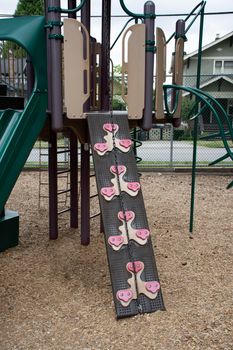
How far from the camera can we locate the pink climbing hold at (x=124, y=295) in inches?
108

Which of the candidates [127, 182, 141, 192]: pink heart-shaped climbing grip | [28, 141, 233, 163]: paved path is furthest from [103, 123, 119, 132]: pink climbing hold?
[28, 141, 233, 163]: paved path

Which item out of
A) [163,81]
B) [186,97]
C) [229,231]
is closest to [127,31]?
[163,81]

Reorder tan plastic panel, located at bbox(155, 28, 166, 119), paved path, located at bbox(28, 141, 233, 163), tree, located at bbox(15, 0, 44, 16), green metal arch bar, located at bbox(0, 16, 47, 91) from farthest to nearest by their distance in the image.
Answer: tree, located at bbox(15, 0, 44, 16)
paved path, located at bbox(28, 141, 233, 163)
tan plastic panel, located at bbox(155, 28, 166, 119)
green metal arch bar, located at bbox(0, 16, 47, 91)

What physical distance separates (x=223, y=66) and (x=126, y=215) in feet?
61.8

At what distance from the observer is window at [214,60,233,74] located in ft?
65.3

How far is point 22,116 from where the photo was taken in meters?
2.95

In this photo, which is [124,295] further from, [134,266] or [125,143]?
[125,143]

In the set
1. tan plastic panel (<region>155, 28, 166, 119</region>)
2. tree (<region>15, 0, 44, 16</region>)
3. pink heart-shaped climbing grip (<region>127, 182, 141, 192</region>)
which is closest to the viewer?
pink heart-shaped climbing grip (<region>127, 182, 141, 192</region>)

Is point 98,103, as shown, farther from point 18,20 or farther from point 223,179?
point 223,179

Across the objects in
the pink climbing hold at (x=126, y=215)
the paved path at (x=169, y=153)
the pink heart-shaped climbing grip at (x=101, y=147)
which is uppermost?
the pink heart-shaped climbing grip at (x=101, y=147)

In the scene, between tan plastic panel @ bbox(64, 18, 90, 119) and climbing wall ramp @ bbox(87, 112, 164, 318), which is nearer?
climbing wall ramp @ bbox(87, 112, 164, 318)

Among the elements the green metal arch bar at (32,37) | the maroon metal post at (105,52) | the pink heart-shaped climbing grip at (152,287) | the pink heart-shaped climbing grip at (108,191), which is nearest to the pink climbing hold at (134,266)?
the pink heart-shaped climbing grip at (152,287)

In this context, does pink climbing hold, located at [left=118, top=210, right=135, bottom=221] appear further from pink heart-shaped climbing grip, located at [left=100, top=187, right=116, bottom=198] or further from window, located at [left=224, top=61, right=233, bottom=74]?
window, located at [left=224, top=61, right=233, bottom=74]

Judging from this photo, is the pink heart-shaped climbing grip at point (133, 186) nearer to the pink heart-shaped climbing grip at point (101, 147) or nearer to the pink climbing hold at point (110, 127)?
the pink heart-shaped climbing grip at point (101, 147)
